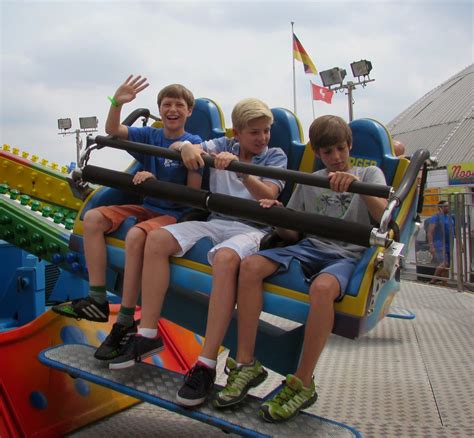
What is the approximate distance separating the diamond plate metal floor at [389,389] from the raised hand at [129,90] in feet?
4.90

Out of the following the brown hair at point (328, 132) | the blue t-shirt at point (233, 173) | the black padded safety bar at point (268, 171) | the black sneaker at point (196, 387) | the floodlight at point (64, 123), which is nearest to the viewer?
the black padded safety bar at point (268, 171)

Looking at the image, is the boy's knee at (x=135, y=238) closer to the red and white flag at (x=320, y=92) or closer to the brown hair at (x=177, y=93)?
the brown hair at (x=177, y=93)

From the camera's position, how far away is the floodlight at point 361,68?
15.6 meters

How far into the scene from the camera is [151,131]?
2.51 metres

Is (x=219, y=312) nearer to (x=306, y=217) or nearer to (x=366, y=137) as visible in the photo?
(x=306, y=217)

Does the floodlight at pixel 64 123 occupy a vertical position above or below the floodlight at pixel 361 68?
below

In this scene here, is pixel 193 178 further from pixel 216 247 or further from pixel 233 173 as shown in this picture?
pixel 216 247

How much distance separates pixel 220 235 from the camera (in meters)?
2.19

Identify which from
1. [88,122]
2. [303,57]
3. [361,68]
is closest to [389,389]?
[361,68]

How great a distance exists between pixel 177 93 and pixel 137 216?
55 cm

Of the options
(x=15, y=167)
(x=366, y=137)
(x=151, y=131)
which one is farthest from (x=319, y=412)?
(x=15, y=167)

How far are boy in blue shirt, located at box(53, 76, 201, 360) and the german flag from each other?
58.6 feet

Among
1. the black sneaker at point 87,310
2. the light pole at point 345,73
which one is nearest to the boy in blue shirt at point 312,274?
the black sneaker at point 87,310

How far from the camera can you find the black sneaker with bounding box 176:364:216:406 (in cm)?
179
